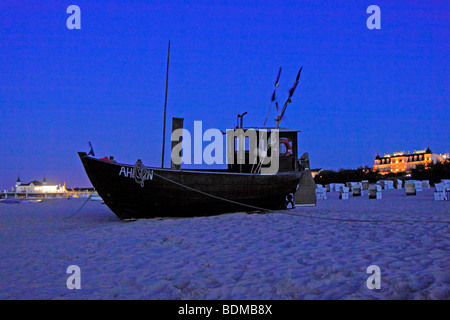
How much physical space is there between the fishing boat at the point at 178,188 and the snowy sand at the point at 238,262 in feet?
6.37

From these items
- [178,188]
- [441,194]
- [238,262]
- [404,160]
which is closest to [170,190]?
[178,188]

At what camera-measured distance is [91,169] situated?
980 centimetres

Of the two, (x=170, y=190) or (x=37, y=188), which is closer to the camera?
(x=170, y=190)

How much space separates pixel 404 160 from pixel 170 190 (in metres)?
132

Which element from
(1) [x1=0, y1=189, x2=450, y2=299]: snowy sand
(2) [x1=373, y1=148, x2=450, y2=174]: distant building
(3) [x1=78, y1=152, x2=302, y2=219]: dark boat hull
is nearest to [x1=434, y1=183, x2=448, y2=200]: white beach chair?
(1) [x1=0, y1=189, x2=450, y2=299]: snowy sand

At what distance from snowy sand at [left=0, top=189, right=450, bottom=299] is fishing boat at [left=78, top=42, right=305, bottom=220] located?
1.94 metres

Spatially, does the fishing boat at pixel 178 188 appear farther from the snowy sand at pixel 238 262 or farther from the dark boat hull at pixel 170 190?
the snowy sand at pixel 238 262

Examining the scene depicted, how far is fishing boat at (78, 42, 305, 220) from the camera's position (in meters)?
9.77

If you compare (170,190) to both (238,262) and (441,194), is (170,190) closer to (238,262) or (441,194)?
(238,262)

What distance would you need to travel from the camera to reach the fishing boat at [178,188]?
385 inches

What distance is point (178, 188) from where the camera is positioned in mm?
10148
